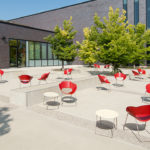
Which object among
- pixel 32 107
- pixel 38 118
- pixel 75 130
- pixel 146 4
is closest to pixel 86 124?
pixel 75 130

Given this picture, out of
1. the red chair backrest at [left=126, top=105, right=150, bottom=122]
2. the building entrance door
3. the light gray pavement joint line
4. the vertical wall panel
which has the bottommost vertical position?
the light gray pavement joint line

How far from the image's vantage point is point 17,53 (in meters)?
21.1

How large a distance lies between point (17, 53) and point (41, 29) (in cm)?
564

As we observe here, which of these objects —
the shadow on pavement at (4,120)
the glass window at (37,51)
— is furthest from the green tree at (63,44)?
the shadow on pavement at (4,120)

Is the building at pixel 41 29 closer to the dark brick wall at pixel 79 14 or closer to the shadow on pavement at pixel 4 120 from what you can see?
the dark brick wall at pixel 79 14

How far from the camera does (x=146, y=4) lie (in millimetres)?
29109

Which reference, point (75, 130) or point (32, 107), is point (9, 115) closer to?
point (32, 107)

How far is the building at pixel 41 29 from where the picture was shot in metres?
19.9

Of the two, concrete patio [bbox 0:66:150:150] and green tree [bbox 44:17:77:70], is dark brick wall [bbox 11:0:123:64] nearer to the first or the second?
green tree [bbox 44:17:77:70]

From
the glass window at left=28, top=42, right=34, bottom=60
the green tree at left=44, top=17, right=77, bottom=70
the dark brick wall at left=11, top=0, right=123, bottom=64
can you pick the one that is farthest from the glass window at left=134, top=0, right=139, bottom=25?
the glass window at left=28, top=42, right=34, bottom=60

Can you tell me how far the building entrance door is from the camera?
67.2 ft

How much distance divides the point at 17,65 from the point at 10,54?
1671mm

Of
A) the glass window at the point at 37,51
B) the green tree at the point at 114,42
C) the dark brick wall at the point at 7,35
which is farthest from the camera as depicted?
the glass window at the point at 37,51

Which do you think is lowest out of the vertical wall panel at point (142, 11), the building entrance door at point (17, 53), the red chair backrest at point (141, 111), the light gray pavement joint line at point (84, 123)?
the light gray pavement joint line at point (84, 123)
